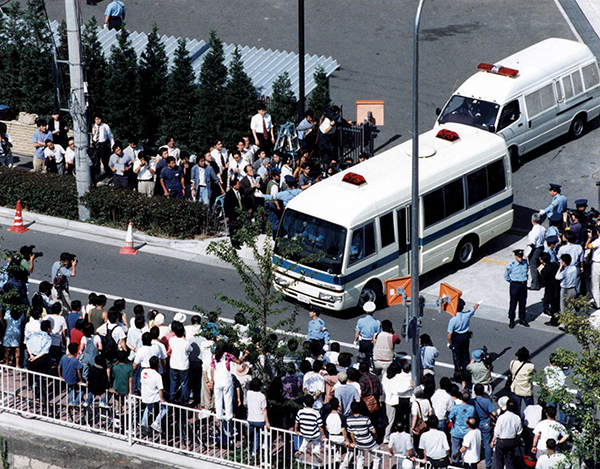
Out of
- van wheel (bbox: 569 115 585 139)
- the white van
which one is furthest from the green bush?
van wheel (bbox: 569 115 585 139)

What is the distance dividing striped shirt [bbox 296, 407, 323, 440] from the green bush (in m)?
10.5

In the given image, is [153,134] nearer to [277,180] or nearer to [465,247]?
[277,180]

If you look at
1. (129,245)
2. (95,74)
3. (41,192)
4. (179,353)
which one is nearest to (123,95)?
(95,74)

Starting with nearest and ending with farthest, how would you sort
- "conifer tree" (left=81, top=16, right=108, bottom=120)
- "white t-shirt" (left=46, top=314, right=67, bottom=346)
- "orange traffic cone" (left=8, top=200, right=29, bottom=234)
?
"white t-shirt" (left=46, top=314, right=67, bottom=346)
"orange traffic cone" (left=8, top=200, right=29, bottom=234)
"conifer tree" (left=81, top=16, right=108, bottom=120)

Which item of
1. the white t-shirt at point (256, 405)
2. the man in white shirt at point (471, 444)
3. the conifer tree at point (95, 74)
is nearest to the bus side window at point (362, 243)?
the white t-shirt at point (256, 405)

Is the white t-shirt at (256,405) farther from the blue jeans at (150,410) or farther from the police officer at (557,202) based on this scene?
the police officer at (557,202)

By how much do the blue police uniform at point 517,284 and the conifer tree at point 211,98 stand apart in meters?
9.97

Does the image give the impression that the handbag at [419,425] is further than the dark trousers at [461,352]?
No

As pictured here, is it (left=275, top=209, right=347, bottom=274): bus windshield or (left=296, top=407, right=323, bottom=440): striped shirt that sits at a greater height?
(left=275, top=209, right=347, bottom=274): bus windshield

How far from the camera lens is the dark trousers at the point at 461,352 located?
687 inches

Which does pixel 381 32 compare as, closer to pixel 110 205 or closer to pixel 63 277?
pixel 110 205

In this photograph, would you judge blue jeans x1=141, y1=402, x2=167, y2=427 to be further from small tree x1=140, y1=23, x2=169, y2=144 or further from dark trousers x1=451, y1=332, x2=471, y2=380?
small tree x1=140, y1=23, x2=169, y2=144

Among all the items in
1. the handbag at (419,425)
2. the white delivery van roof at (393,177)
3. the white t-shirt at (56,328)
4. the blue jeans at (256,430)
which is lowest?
the blue jeans at (256,430)

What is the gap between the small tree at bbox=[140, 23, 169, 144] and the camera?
2745cm
